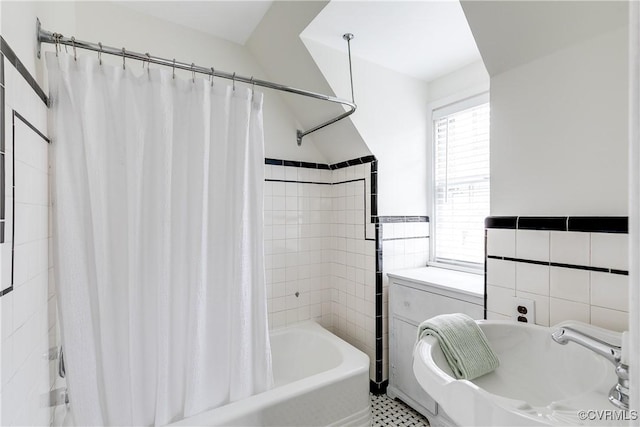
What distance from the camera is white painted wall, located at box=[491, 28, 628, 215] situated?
3.48 feet

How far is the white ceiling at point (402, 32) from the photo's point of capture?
1601mm

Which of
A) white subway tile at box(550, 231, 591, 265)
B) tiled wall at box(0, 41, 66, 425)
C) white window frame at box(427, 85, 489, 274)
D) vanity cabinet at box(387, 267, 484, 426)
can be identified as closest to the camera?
tiled wall at box(0, 41, 66, 425)

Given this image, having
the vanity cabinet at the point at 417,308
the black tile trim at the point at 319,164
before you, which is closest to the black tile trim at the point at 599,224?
the vanity cabinet at the point at 417,308

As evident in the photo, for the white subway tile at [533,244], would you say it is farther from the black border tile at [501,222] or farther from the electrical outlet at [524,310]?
the electrical outlet at [524,310]

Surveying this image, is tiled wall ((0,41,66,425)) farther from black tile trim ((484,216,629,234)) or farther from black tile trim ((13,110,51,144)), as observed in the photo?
black tile trim ((484,216,629,234))

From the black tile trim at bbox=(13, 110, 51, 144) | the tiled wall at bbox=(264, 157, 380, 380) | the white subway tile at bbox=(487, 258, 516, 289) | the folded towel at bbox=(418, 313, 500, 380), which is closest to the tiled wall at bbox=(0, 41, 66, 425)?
the black tile trim at bbox=(13, 110, 51, 144)

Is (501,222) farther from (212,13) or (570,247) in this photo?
(212,13)

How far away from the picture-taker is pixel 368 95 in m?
2.11

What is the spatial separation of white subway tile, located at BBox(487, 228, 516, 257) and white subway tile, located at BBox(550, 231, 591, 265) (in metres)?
0.15

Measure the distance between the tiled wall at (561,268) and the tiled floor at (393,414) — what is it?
0.98 meters

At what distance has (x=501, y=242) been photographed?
1.39 meters

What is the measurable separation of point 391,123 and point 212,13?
4.44 feet

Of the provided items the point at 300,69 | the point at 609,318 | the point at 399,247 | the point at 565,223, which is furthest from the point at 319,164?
the point at 609,318

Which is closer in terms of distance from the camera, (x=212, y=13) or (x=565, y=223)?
(x=565, y=223)
